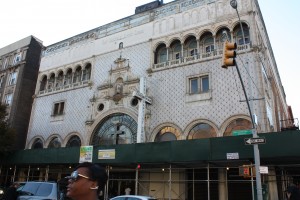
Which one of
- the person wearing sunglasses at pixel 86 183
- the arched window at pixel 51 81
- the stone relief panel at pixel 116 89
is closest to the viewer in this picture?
the person wearing sunglasses at pixel 86 183

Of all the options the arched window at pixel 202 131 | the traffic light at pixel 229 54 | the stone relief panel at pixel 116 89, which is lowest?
the arched window at pixel 202 131

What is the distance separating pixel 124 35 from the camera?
1233 inches

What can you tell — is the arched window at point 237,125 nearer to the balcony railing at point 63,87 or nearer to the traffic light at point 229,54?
the traffic light at point 229,54

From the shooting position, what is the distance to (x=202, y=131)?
23359 millimetres

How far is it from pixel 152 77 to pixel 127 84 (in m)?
2.75

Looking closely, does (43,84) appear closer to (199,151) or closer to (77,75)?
(77,75)

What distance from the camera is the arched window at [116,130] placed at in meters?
27.0

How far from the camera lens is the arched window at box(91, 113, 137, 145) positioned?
1065 inches

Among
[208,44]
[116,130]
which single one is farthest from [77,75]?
[208,44]

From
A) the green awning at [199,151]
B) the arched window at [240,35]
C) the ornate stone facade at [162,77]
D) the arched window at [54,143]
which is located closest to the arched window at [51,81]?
the ornate stone facade at [162,77]

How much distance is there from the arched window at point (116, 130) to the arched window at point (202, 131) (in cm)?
548

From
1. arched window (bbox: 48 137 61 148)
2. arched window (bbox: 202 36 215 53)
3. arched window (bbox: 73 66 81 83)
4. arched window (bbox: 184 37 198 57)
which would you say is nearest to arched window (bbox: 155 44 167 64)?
arched window (bbox: 184 37 198 57)

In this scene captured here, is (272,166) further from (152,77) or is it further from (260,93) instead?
(152,77)

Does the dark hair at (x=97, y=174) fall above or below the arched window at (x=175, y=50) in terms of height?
below
